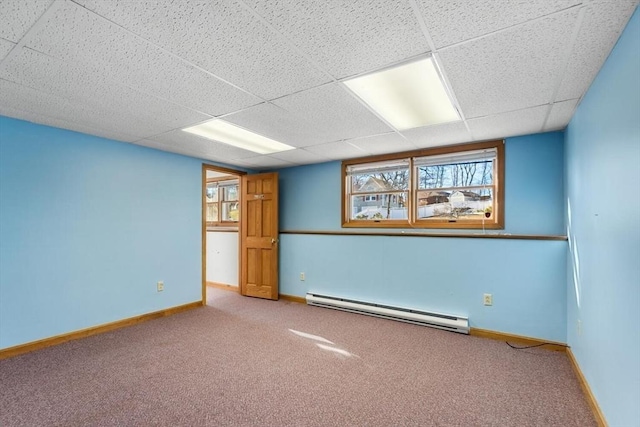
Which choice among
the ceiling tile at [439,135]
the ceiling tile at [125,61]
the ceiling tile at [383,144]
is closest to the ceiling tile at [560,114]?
the ceiling tile at [439,135]

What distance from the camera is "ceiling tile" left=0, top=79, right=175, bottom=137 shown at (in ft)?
6.92

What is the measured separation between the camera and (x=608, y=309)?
1.61 meters

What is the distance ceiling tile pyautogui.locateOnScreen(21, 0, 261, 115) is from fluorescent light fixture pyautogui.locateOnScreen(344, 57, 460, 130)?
892 millimetres

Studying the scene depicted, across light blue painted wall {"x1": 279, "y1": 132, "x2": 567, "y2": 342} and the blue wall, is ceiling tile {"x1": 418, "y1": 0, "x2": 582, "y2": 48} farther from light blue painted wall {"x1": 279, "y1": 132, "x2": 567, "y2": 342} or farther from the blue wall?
the blue wall

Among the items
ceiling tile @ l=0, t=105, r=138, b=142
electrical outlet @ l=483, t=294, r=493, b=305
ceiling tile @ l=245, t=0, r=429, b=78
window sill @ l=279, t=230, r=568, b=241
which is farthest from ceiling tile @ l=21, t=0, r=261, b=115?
electrical outlet @ l=483, t=294, r=493, b=305

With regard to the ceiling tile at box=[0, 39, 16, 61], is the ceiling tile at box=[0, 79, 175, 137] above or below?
below

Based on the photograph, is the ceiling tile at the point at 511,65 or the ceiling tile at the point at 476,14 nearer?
the ceiling tile at the point at 476,14

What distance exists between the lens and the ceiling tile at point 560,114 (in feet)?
7.45

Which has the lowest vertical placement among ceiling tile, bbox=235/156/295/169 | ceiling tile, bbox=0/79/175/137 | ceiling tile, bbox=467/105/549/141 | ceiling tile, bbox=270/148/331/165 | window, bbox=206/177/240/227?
window, bbox=206/177/240/227

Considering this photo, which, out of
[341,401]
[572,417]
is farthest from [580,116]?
[341,401]

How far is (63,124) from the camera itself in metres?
2.78

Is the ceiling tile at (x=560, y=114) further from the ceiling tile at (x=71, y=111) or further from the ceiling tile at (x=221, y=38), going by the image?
the ceiling tile at (x=71, y=111)

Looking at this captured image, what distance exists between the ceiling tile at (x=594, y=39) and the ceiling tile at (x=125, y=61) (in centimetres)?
197

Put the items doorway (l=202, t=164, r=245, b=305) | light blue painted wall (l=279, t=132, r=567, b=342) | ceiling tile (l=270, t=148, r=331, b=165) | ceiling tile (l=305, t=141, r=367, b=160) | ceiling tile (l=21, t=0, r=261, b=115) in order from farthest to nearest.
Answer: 1. doorway (l=202, t=164, r=245, b=305)
2. ceiling tile (l=270, t=148, r=331, b=165)
3. ceiling tile (l=305, t=141, r=367, b=160)
4. light blue painted wall (l=279, t=132, r=567, b=342)
5. ceiling tile (l=21, t=0, r=261, b=115)
